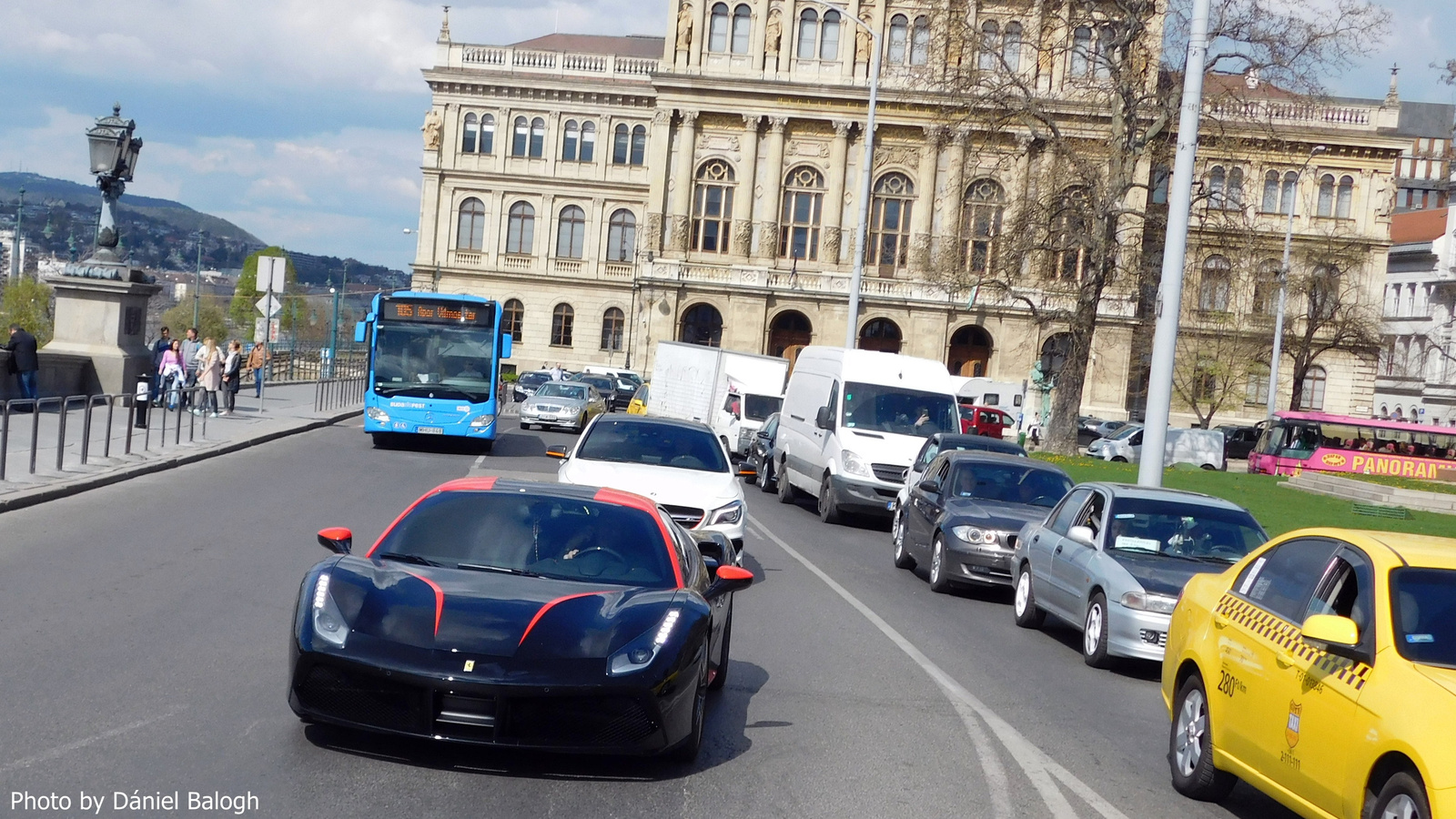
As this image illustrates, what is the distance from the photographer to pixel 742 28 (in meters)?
74.1

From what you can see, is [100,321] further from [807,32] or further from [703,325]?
[807,32]

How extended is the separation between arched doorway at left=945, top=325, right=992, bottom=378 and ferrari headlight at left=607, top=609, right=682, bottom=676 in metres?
69.5

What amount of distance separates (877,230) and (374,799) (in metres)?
71.2

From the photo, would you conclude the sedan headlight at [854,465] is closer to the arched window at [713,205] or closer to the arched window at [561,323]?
the arched window at [713,205]

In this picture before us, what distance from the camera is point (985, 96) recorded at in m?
37.8

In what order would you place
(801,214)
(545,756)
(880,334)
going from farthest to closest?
(801,214) < (880,334) < (545,756)

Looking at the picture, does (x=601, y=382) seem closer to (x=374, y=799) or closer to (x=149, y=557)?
(x=149, y=557)

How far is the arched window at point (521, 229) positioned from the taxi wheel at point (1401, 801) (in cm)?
8485

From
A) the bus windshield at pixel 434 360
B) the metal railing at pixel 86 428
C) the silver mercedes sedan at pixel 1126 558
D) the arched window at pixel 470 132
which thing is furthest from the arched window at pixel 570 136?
the silver mercedes sedan at pixel 1126 558

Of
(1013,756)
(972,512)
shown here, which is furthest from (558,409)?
(1013,756)

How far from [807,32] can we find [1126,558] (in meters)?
64.7

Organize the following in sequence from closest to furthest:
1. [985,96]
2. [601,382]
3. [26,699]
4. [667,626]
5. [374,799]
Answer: [374,799] < [667,626] < [26,699] < [985,96] < [601,382]

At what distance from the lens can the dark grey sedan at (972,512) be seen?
1542 centimetres

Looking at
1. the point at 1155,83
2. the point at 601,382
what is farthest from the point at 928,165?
the point at 1155,83
